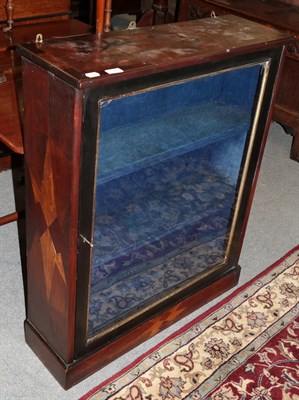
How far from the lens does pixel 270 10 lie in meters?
3.97

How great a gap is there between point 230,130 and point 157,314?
0.82 m

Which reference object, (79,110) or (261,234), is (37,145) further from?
(261,234)

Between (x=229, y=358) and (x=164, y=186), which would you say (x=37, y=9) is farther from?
(x=229, y=358)

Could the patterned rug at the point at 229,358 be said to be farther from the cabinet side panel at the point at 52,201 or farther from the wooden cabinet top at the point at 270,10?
the wooden cabinet top at the point at 270,10

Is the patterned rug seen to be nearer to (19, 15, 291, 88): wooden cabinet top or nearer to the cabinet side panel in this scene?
the cabinet side panel

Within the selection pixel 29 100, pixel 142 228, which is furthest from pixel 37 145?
pixel 142 228

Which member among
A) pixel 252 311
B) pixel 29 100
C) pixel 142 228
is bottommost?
pixel 252 311

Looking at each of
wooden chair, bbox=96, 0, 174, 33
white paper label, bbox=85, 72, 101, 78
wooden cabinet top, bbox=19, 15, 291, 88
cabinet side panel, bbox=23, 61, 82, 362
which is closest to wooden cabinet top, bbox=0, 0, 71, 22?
wooden chair, bbox=96, 0, 174, 33

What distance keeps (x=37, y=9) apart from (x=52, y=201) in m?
1.79

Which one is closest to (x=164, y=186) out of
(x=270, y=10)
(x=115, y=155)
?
(x=115, y=155)

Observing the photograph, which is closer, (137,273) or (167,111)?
(167,111)

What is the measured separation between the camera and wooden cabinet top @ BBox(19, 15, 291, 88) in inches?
61.1

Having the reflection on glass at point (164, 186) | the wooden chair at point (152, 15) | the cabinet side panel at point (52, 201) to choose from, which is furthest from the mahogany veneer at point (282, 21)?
the cabinet side panel at point (52, 201)

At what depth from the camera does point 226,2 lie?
4.05m
